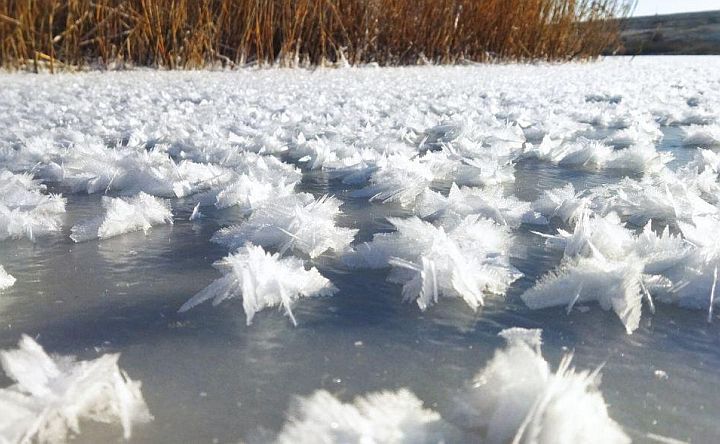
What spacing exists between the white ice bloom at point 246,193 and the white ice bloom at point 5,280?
0.41 m

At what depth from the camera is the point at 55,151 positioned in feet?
5.33

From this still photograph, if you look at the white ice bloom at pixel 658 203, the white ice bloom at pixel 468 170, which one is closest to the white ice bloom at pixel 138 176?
the white ice bloom at pixel 468 170

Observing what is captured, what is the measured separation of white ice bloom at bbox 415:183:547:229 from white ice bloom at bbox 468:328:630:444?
517 mm

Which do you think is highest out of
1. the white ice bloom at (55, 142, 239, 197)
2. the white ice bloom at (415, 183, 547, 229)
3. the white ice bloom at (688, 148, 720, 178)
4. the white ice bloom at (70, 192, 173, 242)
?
the white ice bloom at (688, 148, 720, 178)

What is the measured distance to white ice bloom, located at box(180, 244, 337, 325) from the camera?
67 cm

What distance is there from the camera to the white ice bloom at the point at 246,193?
1140mm

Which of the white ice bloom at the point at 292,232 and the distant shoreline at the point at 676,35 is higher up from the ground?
the distant shoreline at the point at 676,35

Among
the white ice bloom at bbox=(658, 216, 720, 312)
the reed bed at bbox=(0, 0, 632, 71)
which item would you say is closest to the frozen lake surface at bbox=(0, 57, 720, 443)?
the white ice bloom at bbox=(658, 216, 720, 312)

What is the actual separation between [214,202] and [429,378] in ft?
2.40

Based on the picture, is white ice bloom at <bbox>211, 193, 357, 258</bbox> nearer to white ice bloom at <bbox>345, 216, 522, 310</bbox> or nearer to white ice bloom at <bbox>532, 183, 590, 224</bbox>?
white ice bloom at <bbox>345, 216, 522, 310</bbox>

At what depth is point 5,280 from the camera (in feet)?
2.50

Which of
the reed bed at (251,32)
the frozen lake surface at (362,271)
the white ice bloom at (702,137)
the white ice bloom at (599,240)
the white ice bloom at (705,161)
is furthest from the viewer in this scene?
the reed bed at (251,32)

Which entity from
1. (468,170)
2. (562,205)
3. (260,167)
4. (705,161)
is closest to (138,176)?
(260,167)

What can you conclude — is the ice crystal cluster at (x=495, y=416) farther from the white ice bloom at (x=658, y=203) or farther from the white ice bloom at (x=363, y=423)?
the white ice bloom at (x=658, y=203)
